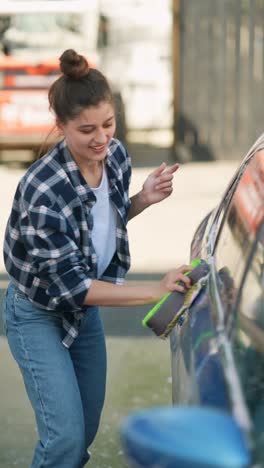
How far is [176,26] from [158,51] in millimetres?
2210

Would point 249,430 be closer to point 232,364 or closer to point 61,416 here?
point 232,364

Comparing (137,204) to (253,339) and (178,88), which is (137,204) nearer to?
(253,339)

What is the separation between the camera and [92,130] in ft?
9.86

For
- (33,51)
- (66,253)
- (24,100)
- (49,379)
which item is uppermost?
(66,253)

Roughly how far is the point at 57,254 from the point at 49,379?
373mm

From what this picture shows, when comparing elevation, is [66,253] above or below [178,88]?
above

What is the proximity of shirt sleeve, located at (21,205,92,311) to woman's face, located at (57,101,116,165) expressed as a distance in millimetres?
217

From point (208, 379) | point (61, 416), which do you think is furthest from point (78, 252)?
point (208, 379)

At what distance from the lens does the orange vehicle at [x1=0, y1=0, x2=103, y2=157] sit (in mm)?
10570

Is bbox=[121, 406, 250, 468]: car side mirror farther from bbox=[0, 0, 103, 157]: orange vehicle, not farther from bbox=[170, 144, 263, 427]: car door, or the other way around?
bbox=[0, 0, 103, 157]: orange vehicle

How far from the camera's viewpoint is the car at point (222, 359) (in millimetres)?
1848

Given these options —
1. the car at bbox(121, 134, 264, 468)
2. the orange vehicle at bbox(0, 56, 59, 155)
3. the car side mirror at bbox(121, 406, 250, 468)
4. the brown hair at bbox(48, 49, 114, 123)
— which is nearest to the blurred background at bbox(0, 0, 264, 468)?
the orange vehicle at bbox(0, 56, 59, 155)

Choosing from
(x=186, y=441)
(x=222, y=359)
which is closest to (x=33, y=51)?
(x=222, y=359)

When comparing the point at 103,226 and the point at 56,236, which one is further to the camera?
the point at 103,226
